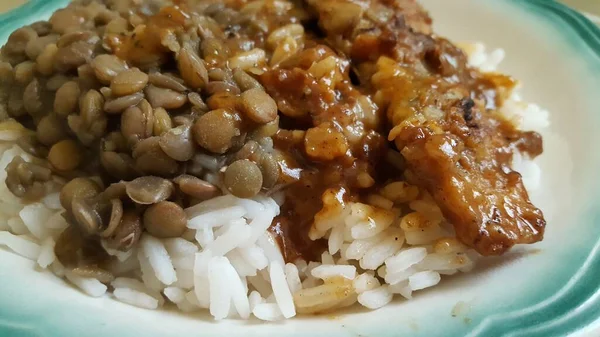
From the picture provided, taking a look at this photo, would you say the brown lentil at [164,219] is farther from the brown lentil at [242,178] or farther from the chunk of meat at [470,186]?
the chunk of meat at [470,186]

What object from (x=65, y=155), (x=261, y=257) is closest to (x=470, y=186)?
(x=261, y=257)

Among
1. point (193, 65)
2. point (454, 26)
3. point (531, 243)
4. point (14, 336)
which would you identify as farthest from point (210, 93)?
point (454, 26)

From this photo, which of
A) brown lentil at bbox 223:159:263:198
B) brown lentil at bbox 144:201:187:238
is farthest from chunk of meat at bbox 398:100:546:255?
brown lentil at bbox 144:201:187:238

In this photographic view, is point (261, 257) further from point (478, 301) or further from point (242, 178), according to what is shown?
point (478, 301)

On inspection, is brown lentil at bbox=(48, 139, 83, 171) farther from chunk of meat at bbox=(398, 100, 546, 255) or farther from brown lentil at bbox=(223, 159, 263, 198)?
chunk of meat at bbox=(398, 100, 546, 255)

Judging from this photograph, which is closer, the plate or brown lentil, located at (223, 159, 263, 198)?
the plate

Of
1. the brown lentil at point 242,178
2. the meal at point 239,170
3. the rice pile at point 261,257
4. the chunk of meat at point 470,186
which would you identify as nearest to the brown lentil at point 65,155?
the meal at point 239,170

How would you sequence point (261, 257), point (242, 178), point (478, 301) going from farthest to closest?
point (261, 257) → point (242, 178) → point (478, 301)
